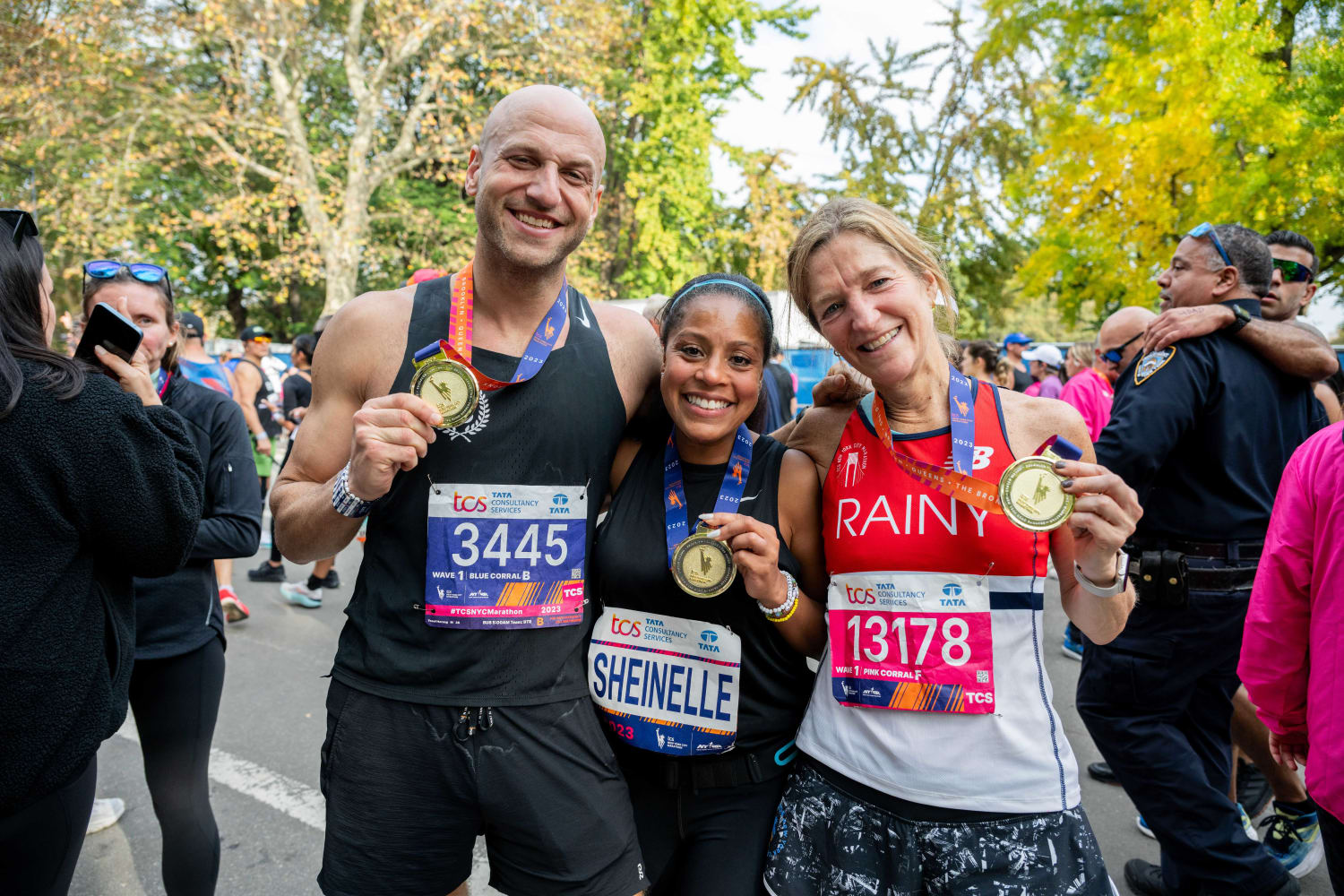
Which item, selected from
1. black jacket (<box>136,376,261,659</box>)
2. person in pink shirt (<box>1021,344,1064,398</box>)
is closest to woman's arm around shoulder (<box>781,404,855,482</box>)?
black jacket (<box>136,376,261,659</box>)

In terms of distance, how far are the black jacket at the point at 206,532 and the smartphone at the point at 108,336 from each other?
0.58m

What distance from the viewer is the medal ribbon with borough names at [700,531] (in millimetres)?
1855

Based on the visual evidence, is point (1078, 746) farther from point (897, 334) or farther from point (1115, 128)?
point (1115, 128)

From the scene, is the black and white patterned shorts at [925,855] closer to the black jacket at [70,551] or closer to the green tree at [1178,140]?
the black jacket at [70,551]

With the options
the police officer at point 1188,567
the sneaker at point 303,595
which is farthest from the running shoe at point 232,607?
the police officer at point 1188,567

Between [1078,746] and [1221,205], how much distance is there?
7.62 meters

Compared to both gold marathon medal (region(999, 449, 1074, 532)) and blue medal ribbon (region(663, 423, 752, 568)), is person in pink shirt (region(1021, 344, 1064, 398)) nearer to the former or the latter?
blue medal ribbon (region(663, 423, 752, 568))

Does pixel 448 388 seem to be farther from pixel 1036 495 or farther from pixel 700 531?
pixel 1036 495

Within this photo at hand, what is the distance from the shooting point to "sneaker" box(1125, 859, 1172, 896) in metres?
3.14

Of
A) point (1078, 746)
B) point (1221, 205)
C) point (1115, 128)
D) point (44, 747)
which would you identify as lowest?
point (1078, 746)

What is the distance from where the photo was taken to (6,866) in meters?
1.72

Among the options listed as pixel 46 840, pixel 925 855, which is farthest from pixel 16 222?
pixel 925 855

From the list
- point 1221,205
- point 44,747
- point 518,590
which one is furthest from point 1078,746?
point 1221,205

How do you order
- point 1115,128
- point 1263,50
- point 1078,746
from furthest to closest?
point 1115,128 < point 1263,50 < point 1078,746
